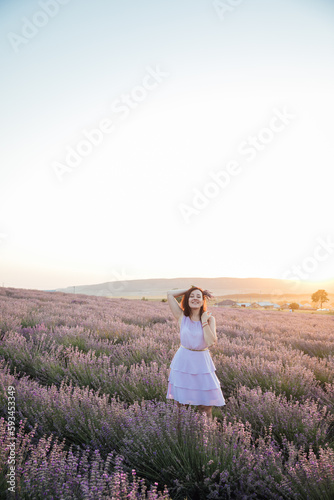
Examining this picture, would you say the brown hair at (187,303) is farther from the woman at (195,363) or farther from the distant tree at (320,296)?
the distant tree at (320,296)

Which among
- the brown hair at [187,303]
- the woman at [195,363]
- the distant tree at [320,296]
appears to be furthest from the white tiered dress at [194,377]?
the distant tree at [320,296]

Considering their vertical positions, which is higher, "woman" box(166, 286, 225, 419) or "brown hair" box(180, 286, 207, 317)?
"brown hair" box(180, 286, 207, 317)

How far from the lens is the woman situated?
2.67 metres

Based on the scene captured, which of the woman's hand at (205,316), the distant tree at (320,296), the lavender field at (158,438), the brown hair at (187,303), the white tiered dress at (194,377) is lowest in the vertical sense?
the distant tree at (320,296)

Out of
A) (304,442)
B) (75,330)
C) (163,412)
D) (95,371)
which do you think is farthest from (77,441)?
(75,330)

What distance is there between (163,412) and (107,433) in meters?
0.43

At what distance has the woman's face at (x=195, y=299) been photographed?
2.96 m

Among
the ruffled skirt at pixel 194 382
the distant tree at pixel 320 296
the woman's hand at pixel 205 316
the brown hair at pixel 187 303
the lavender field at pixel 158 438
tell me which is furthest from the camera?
the distant tree at pixel 320 296

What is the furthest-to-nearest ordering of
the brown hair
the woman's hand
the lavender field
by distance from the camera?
the brown hair
the woman's hand
the lavender field

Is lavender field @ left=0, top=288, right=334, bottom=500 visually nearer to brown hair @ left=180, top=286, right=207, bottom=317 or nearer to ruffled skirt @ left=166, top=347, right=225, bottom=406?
ruffled skirt @ left=166, top=347, right=225, bottom=406

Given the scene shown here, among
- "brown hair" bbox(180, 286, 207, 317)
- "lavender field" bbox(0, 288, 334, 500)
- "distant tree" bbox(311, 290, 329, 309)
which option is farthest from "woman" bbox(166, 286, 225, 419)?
"distant tree" bbox(311, 290, 329, 309)

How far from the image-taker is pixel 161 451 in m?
1.97

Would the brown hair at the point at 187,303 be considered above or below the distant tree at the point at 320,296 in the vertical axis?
above

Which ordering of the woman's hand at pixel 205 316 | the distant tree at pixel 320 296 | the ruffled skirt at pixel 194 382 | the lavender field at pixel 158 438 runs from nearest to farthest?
the lavender field at pixel 158 438 → the ruffled skirt at pixel 194 382 → the woman's hand at pixel 205 316 → the distant tree at pixel 320 296
